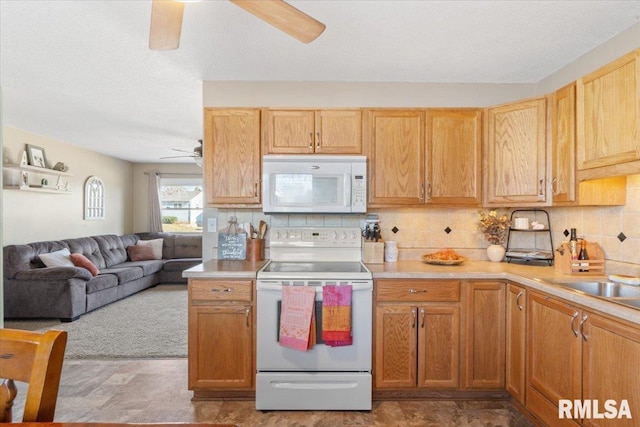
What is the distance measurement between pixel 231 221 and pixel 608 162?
2543 millimetres

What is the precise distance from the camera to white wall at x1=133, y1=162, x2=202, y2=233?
7.47 metres

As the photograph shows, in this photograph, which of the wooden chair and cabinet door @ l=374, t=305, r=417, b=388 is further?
cabinet door @ l=374, t=305, r=417, b=388

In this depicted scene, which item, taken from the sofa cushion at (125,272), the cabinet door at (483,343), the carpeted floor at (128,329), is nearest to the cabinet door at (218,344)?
the carpeted floor at (128,329)

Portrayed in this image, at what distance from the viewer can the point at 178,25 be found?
151 cm

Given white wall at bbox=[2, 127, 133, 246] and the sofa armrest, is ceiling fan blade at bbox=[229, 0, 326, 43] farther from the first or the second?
white wall at bbox=[2, 127, 133, 246]

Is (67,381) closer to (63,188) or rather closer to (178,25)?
(178,25)

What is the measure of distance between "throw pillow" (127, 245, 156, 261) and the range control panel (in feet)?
14.6

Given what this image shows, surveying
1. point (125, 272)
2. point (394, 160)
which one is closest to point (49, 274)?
point (125, 272)

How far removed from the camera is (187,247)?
674cm

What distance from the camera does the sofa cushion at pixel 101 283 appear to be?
14.2ft

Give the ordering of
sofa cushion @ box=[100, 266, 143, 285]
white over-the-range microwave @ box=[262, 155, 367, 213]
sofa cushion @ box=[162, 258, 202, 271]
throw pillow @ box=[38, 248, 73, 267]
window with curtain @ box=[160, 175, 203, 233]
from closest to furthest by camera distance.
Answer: white over-the-range microwave @ box=[262, 155, 367, 213] → throw pillow @ box=[38, 248, 73, 267] → sofa cushion @ box=[100, 266, 143, 285] → sofa cushion @ box=[162, 258, 202, 271] → window with curtain @ box=[160, 175, 203, 233]

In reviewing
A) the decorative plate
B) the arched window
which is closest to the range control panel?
the decorative plate

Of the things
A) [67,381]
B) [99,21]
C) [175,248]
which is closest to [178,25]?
[99,21]

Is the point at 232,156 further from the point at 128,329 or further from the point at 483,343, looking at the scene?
the point at 128,329
